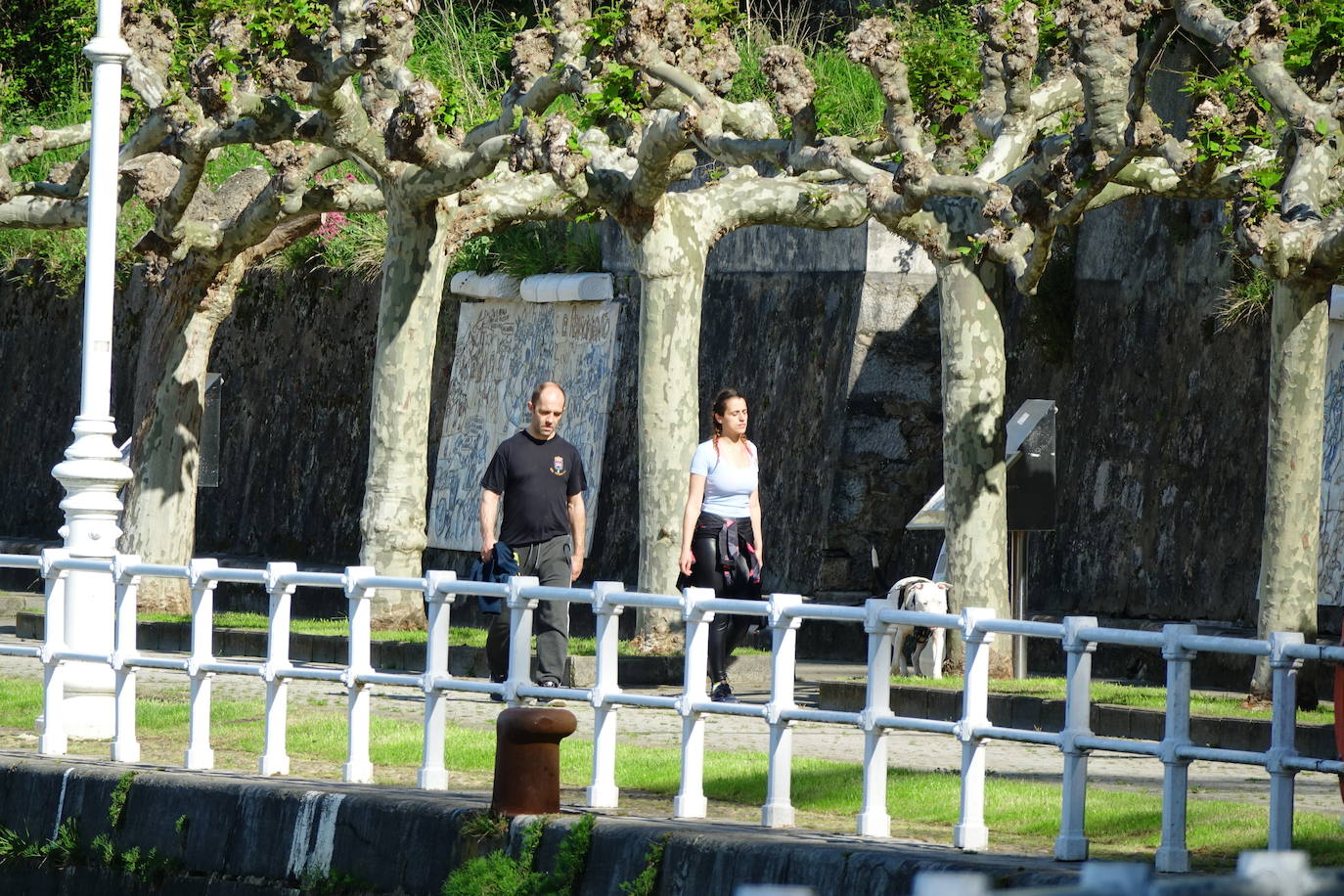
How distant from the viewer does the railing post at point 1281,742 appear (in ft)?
26.4

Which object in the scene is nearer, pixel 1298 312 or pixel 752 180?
pixel 1298 312

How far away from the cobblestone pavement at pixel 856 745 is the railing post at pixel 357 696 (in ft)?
2.36

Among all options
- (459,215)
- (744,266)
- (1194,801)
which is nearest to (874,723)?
(1194,801)

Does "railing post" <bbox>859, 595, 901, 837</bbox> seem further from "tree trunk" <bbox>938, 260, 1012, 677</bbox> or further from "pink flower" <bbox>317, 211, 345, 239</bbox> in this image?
"pink flower" <bbox>317, 211, 345, 239</bbox>

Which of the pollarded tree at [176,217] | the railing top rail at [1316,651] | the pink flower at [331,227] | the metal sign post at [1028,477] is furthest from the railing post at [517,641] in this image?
the pink flower at [331,227]

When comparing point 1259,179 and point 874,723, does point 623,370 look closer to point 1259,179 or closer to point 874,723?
point 1259,179

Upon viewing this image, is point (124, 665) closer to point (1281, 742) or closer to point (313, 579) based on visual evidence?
point (313, 579)

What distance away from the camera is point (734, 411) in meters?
14.1

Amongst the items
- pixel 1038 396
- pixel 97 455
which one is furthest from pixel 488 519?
pixel 1038 396

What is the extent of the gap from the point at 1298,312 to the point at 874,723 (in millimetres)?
6012

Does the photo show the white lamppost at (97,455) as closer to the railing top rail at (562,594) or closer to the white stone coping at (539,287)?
the railing top rail at (562,594)

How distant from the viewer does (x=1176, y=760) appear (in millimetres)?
8344

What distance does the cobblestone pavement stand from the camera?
1112 cm

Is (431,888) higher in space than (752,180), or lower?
lower
